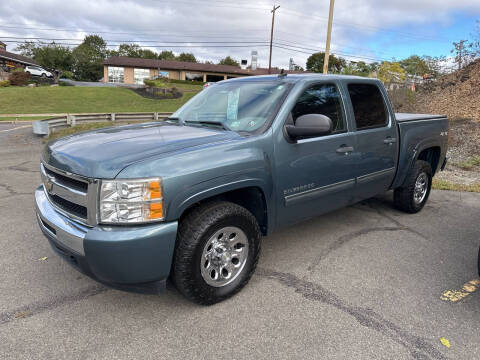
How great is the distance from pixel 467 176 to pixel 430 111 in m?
6.43

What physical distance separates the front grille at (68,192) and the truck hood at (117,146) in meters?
0.07

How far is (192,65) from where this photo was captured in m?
61.8

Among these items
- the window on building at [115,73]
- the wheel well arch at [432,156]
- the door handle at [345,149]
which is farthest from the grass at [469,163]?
the window on building at [115,73]

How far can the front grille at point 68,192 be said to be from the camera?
252cm

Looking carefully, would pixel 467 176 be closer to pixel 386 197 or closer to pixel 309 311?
pixel 386 197

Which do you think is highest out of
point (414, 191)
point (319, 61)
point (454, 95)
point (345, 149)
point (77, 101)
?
→ point (319, 61)

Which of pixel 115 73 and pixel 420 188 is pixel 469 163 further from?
pixel 115 73

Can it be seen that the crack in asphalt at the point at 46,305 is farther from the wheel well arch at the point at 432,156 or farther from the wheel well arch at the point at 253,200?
the wheel well arch at the point at 432,156

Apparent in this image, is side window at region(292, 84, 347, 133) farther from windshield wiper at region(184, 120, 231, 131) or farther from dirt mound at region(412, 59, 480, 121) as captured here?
dirt mound at region(412, 59, 480, 121)

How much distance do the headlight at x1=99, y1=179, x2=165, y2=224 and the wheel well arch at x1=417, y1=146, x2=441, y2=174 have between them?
4.47m

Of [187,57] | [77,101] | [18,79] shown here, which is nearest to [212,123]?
[77,101]

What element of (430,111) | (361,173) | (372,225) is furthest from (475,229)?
(430,111)

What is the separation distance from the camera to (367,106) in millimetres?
4258

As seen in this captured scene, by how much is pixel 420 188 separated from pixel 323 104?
260cm
